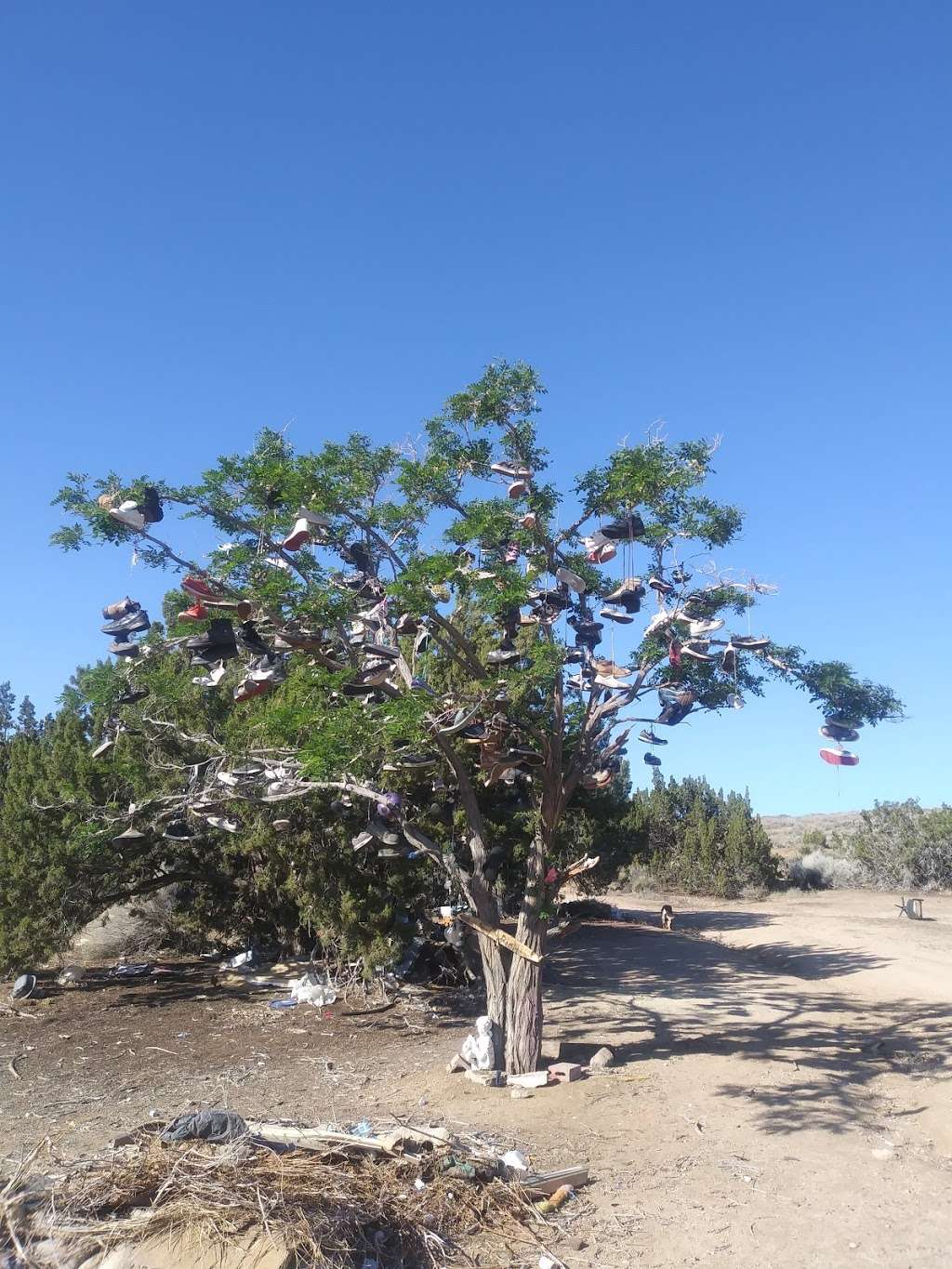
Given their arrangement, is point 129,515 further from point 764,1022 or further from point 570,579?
point 764,1022

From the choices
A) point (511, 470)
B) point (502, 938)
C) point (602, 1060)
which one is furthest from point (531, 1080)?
point (511, 470)

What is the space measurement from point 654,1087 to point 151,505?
6633 mm

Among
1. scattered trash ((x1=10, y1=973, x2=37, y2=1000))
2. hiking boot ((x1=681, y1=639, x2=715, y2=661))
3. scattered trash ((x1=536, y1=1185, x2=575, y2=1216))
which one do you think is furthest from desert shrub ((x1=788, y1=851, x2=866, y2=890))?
scattered trash ((x1=536, y1=1185, x2=575, y2=1216))

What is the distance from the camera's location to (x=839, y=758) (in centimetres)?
767

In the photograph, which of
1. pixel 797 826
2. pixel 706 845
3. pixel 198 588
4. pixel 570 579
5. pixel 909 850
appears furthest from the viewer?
pixel 797 826

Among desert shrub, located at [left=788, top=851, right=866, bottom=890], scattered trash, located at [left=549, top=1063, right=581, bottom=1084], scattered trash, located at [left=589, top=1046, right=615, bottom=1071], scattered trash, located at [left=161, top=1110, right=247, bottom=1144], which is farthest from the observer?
desert shrub, located at [left=788, top=851, right=866, bottom=890]

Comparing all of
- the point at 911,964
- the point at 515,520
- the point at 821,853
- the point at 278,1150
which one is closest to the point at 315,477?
the point at 515,520

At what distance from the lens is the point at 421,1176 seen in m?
5.38

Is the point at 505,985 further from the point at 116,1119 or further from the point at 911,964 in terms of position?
the point at 911,964

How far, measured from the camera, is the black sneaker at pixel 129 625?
7691 millimetres

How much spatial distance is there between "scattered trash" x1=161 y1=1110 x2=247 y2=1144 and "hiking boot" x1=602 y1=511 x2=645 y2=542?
17.2ft

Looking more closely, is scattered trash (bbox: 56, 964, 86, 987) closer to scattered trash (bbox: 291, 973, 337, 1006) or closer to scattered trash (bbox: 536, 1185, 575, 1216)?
scattered trash (bbox: 291, 973, 337, 1006)

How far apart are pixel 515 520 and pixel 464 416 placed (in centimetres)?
138

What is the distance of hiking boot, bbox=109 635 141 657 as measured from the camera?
7.65 m
